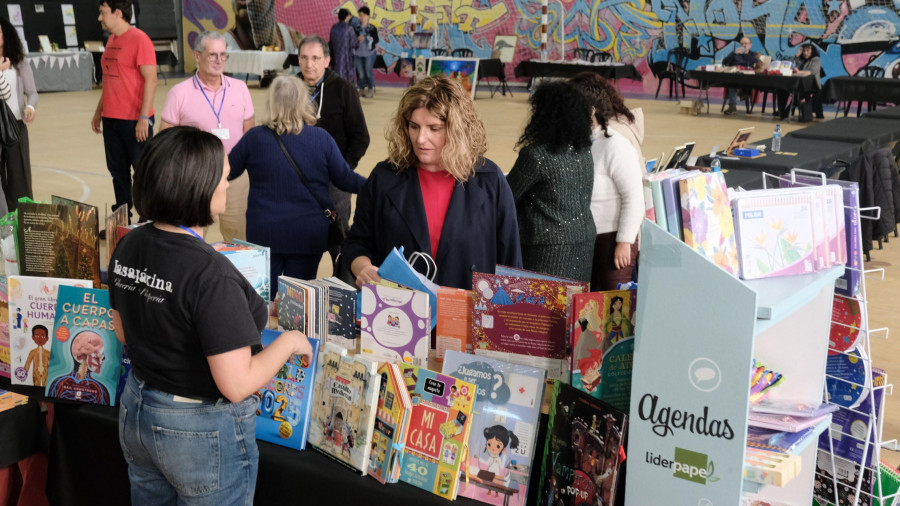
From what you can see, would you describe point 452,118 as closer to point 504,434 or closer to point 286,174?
point 504,434

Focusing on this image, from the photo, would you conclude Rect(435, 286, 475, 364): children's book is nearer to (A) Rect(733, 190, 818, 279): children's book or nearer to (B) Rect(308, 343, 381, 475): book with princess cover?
(B) Rect(308, 343, 381, 475): book with princess cover

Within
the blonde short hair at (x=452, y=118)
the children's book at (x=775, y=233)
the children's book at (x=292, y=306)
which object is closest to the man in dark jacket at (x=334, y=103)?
the blonde short hair at (x=452, y=118)

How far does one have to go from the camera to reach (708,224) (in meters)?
1.86

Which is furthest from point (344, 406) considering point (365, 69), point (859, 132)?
point (365, 69)

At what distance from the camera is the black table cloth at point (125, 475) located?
2.13 m

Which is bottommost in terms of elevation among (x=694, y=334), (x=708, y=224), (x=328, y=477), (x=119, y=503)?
(x=119, y=503)

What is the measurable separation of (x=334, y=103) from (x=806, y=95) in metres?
11.5

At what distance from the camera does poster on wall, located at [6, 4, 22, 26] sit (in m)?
18.4

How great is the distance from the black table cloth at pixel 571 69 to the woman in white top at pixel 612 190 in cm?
1175

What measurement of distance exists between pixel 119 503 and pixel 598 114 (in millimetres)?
2566

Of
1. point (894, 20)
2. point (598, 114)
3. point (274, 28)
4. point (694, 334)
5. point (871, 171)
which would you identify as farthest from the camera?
point (274, 28)

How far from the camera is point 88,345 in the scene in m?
2.48

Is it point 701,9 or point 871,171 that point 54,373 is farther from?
point 701,9

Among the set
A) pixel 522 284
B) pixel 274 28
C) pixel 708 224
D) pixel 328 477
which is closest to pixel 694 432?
pixel 708 224
